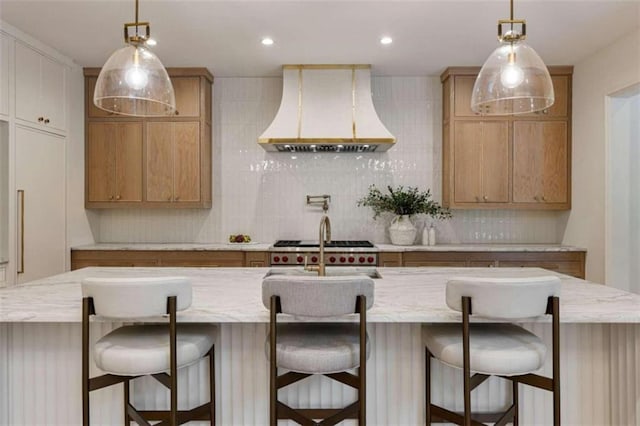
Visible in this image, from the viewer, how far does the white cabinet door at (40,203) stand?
11.2 ft

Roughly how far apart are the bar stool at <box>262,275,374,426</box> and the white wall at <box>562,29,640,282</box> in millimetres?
3014

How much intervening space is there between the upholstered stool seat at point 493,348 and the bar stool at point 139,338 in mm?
949

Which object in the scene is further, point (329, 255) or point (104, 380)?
point (329, 255)

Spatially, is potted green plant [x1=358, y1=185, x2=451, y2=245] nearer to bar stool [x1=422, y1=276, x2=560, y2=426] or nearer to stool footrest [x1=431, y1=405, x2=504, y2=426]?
stool footrest [x1=431, y1=405, x2=504, y2=426]

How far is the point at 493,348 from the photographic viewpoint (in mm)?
1659

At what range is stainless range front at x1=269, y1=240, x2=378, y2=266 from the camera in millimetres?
3936

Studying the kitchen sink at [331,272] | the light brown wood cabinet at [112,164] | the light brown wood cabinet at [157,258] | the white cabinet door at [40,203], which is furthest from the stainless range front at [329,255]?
the white cabinet door at [40,203]

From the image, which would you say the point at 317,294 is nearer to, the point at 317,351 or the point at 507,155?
the point at 317,351

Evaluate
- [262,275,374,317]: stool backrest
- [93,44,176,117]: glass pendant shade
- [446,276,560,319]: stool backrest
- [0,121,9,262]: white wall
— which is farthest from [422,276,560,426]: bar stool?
[0,121,9,262]: white wall

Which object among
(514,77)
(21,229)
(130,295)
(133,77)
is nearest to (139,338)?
(130,295)

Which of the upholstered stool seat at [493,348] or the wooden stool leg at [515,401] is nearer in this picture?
the upholstered stool seat at [493,348]

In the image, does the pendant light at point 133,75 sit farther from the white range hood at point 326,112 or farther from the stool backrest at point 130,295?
the white range hood at point 326,112

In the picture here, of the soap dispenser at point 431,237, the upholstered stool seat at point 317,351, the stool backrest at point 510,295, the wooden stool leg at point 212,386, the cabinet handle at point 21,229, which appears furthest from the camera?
the soap dispenser at point 431,237

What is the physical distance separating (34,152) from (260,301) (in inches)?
109
